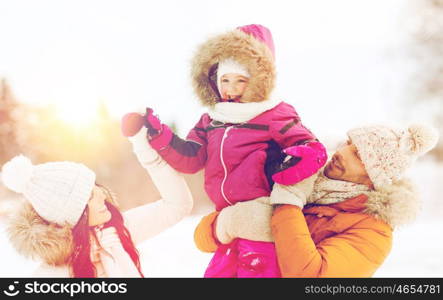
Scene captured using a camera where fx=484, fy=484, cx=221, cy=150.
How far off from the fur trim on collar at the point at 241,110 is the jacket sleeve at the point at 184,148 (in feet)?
0.25

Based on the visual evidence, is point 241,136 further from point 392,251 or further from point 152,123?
point 392,251

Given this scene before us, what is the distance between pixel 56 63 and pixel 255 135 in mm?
634

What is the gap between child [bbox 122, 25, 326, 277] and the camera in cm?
117

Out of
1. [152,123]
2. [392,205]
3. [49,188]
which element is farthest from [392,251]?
[49,188]

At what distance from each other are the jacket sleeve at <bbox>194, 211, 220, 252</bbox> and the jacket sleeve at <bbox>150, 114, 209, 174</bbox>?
0.44 ft

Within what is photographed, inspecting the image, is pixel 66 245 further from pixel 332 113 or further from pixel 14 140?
pixel 332 113

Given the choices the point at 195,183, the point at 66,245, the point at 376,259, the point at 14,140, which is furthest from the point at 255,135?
the point at 14,140

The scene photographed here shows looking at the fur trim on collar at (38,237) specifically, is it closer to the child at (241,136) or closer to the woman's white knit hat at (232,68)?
the child at (241,136)

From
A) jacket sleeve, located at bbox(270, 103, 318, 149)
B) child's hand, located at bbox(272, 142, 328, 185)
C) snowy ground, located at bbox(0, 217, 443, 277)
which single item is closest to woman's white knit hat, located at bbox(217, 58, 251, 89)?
jacket sleeve, located at bbox(270, 103, 318, 149)

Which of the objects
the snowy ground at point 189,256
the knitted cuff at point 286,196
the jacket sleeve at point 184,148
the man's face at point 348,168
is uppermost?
the jacket sleeve at point 184,148

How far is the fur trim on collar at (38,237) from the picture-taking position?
1199 millimetres

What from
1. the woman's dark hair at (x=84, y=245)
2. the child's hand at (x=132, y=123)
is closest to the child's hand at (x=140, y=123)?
the child's hand at (x=132, y=123)

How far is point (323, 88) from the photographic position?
4.73ft

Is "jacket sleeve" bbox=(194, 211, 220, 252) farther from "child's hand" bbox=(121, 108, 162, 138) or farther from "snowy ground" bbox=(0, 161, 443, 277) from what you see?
"child's hand" bbox=(121, 108, 162, 138)
